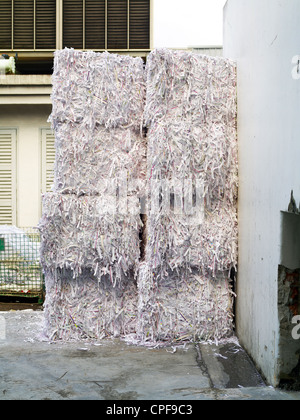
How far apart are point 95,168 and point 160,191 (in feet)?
2.06

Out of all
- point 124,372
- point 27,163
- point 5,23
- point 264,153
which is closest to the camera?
point 264,153

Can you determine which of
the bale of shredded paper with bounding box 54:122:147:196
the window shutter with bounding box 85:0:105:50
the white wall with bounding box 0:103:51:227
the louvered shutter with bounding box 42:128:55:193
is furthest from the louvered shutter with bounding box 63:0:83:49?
the bale of shredded paper with bounding box 54:122:147:196

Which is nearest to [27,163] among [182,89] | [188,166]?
[182,89]

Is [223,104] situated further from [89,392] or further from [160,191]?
[89,392]

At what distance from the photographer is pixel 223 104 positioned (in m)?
4.46

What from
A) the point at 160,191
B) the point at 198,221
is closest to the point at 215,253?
the point at 198,221

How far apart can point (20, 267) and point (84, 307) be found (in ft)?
8.08

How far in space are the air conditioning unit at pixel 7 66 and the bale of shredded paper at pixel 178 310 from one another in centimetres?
580

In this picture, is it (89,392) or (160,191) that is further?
(160,191)

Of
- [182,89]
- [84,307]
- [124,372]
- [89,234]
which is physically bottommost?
[124,372]

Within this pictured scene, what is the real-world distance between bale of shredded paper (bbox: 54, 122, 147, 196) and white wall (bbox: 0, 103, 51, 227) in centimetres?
446

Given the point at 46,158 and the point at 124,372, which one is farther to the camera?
the point at 46,158

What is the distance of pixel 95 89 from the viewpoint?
4.43 m

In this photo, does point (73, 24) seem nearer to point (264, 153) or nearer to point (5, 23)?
point (5, 23)
